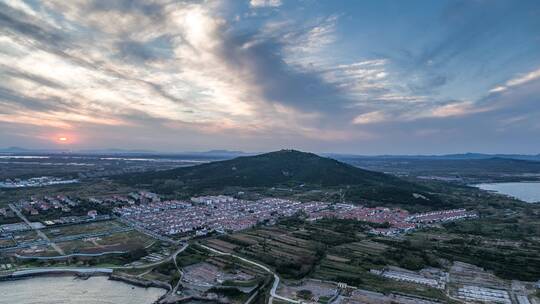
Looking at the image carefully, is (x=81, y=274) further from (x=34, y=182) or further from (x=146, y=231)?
(x=34, y=182)

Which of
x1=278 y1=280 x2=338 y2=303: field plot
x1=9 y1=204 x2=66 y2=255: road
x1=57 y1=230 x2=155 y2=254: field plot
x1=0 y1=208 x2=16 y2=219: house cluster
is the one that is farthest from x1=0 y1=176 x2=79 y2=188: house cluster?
x1=278 y1=280 x2=338 y2=303: field plot

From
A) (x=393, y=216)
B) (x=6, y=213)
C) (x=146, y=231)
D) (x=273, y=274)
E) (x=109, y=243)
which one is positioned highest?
(x=393, y=216)

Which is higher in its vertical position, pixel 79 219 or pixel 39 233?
pixel 79 219

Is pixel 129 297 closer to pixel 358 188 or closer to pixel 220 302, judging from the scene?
pixel 220 302

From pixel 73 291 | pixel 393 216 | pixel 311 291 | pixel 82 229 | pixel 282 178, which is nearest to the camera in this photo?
pixel 311 291

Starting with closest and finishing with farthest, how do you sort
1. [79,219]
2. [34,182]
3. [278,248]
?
[278,248] < [79,219] < [34,182]

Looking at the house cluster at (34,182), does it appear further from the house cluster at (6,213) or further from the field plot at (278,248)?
the field plot at (278,248)

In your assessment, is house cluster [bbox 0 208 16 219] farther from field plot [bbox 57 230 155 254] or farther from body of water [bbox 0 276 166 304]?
body of water [bbox 0 276 166 304]

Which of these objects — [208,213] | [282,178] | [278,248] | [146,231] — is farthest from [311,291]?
[282,178]
